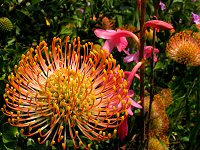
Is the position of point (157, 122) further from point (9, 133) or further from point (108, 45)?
point (9, 133)

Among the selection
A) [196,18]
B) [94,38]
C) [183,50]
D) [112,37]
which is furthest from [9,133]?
[196,18]

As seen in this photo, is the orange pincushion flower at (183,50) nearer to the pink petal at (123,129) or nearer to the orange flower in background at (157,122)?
the orange flower in background at (157,122)

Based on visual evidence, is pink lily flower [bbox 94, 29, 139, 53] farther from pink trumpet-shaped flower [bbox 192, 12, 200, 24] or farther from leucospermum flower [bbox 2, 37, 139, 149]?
pink trumpet-shaped flower [bbox 192, 12, 200, 24]

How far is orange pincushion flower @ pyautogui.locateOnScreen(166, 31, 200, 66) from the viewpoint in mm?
2443

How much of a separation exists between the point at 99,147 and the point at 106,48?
756 millimetres

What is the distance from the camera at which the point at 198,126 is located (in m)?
1.90

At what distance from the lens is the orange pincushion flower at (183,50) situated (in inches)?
96.2

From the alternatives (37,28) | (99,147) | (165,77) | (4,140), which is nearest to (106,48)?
(4,140)

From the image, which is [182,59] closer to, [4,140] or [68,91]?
[68,91]

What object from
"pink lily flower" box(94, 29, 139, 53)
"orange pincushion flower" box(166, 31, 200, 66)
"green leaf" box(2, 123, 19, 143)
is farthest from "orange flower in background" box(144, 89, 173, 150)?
"green leaf" box(2, 123, 19, 143)

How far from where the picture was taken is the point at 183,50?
246cm

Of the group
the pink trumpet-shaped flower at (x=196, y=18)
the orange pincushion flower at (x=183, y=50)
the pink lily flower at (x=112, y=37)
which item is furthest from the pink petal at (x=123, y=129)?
the pink trumpet-shaped flower at (x=196, y=18)

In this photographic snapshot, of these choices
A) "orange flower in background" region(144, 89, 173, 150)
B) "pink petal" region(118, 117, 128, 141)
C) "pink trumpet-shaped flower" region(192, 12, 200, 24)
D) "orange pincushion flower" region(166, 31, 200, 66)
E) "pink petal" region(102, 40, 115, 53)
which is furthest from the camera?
"pink trumpet-shaped flower" region(192, 12, 200, 24)

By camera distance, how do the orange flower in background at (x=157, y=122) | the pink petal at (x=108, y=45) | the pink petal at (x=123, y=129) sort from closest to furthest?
A: the pink petal at (x=123, y=129), the pink petal at (x=108, y=45), the orange flower in background at (x=157, y=122)
